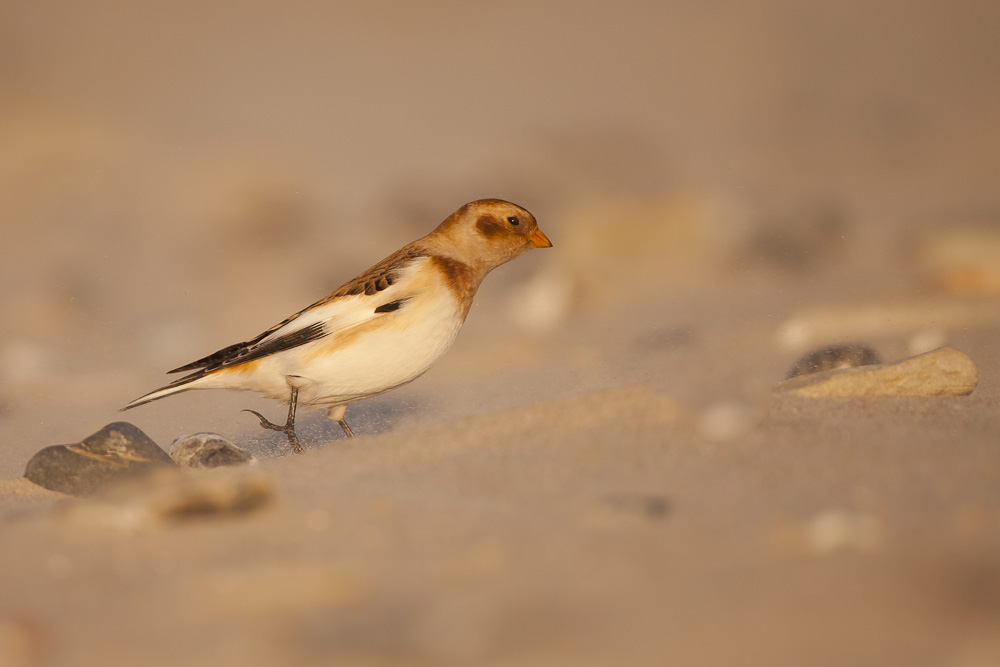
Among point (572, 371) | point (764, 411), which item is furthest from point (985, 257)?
point (764, 411)

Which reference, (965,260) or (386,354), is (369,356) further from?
(965,260)

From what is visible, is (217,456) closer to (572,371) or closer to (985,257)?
(572,371)

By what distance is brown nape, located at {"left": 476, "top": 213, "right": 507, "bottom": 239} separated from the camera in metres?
4.95

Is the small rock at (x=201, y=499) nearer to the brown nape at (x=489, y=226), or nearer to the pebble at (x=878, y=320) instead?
the brown nape at (x=489, y=226)

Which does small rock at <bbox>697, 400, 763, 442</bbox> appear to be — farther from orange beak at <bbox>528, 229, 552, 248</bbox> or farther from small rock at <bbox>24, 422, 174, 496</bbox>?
small rock at <bbox>24, 422, 174, 496</bbox>

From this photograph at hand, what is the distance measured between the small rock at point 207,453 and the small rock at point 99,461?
0.50 feet

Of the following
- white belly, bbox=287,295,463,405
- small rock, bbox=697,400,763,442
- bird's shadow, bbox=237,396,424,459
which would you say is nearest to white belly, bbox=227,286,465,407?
white belly, bbox=287,295,463,405

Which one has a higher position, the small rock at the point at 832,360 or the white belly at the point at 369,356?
the white belly at the point at 369,356

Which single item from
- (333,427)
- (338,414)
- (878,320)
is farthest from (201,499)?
Result: (878,320)

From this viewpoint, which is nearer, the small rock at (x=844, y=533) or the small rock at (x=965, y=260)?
the small rock at (x=844, y=533)

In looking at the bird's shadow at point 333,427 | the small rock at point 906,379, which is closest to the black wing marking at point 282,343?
the bird's shadow at point 333,427

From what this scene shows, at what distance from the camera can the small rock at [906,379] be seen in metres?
4.52

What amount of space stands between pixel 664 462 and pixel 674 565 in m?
0.91

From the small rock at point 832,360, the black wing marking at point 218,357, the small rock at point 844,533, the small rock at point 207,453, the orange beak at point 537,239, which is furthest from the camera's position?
the small rock at point 832,360
